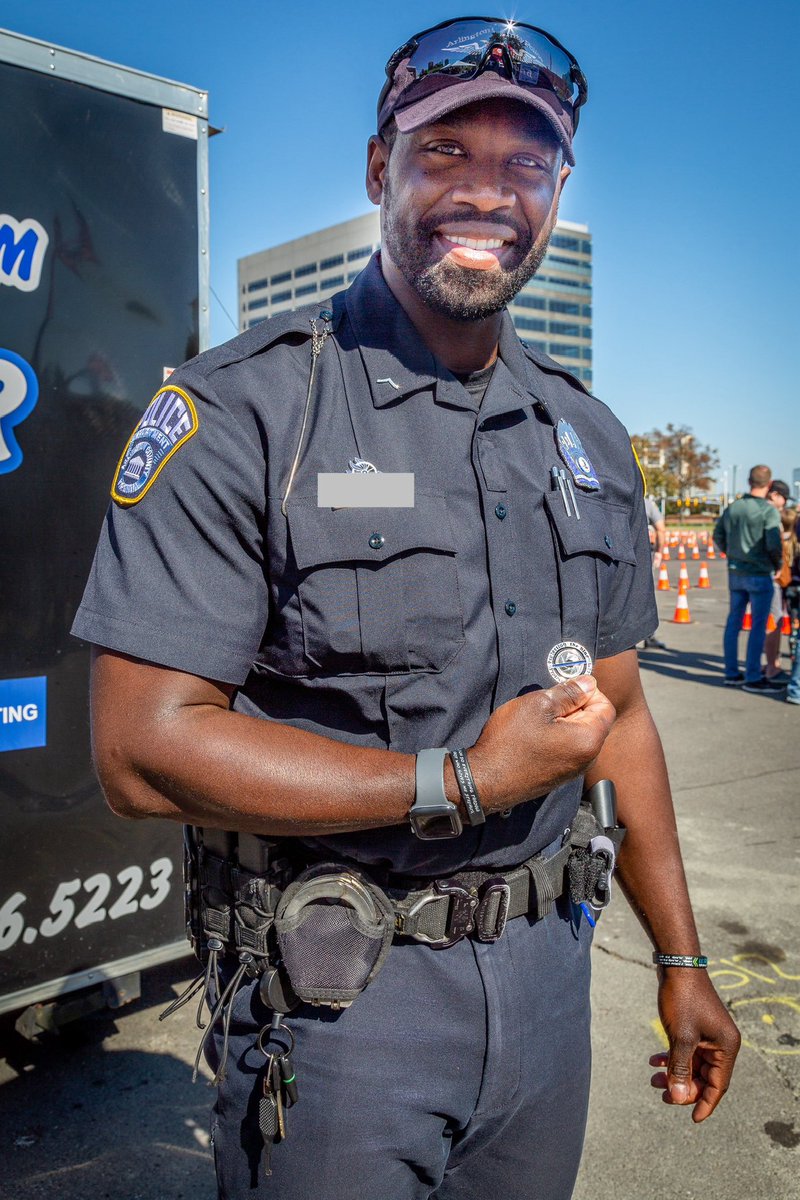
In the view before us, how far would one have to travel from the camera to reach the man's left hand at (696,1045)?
1723 millimetres

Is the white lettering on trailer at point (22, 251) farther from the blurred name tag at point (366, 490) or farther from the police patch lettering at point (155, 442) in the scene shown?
the blurred name tag at point (366, 490)

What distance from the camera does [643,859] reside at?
1.82 meters

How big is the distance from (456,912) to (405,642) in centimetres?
40

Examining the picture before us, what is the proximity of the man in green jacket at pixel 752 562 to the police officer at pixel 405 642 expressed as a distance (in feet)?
25.9

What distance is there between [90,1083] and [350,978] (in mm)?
2267

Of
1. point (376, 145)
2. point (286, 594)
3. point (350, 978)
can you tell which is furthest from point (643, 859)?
point (376, 145)

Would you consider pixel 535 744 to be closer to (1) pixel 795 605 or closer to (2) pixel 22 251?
(2) pixel 22 251

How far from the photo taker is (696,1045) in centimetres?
174

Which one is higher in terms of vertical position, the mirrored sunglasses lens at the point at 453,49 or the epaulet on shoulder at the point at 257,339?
the mirrored sunglasses lens at the point at 453,49

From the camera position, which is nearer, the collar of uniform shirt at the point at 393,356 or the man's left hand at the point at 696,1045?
the collar of uniform shirt at the point at 393,356

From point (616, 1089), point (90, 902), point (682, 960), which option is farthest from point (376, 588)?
point (616, 1089)

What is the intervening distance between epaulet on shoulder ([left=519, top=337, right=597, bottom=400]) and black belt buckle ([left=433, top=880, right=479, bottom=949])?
3.25ft

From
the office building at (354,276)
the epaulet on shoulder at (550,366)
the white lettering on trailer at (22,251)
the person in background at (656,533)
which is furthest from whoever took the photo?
the office building at (354,276)

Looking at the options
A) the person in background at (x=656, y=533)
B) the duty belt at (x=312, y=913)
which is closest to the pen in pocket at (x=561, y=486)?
the duty belt at (x=312, y=913)
